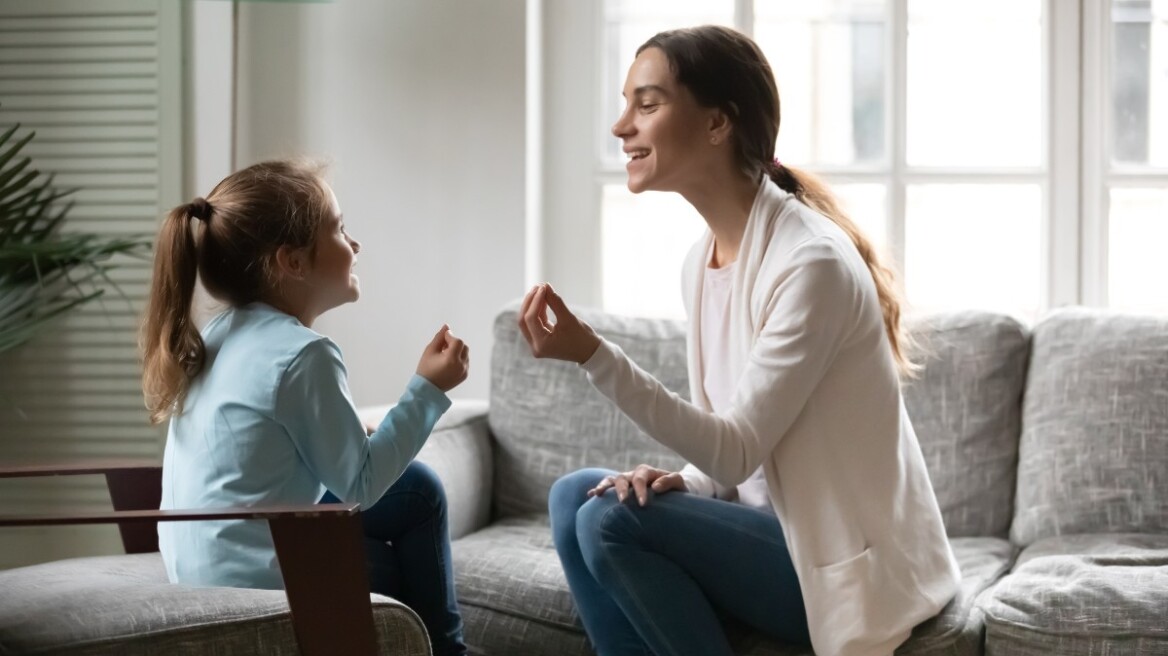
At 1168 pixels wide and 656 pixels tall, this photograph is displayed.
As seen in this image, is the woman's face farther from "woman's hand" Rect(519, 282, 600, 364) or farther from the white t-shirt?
"woman's hand" Rect(519, 282, 600, 364)

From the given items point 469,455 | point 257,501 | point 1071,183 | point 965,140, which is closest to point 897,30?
point 965,140

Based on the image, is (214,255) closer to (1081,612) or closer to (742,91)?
(742,91)

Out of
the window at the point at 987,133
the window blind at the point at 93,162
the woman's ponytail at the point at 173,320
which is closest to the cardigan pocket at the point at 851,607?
the woman's ponytail at the point at 173,320

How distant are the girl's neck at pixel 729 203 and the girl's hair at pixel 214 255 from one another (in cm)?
59

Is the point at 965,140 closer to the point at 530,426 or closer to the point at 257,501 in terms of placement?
the point at 530,426

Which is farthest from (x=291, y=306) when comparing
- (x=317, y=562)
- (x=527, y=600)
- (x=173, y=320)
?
(x=527, y=600)

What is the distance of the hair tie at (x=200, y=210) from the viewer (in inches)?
70.9

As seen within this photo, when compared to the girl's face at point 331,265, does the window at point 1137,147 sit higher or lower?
higher

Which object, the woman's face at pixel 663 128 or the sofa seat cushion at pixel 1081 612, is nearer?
the sofa seat cushion at pixel 1081 612

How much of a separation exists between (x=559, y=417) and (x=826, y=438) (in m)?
0.90

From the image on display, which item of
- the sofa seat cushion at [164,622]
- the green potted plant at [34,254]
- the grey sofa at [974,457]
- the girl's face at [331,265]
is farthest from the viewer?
the green potted plant at [34,254]

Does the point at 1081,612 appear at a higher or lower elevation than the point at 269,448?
lower

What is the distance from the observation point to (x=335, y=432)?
5.49 feet

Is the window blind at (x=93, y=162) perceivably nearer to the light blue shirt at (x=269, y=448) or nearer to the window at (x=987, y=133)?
the window at (x=987, y=133)
